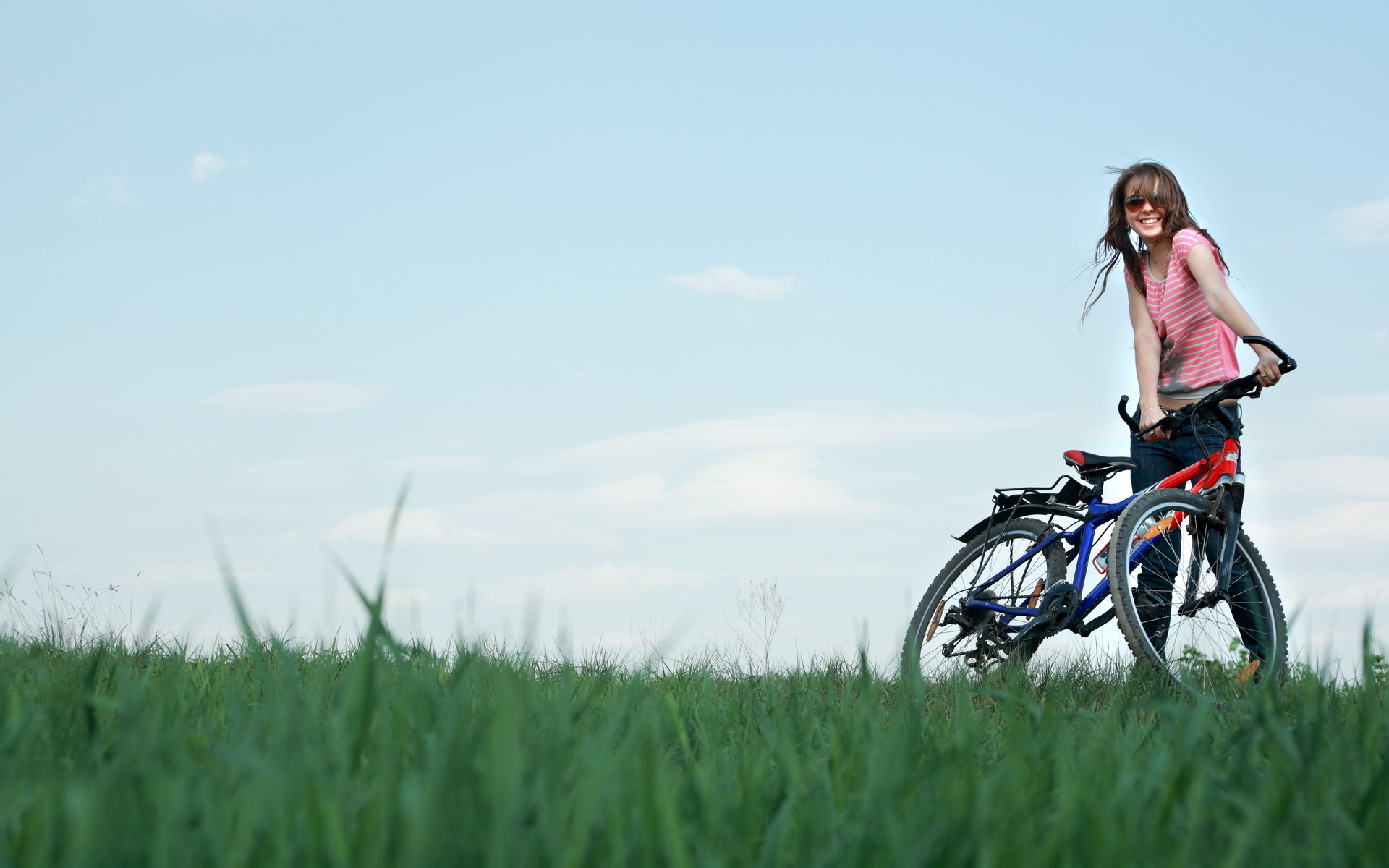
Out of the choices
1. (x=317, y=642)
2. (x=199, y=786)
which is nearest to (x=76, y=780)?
(x=199, y=786)

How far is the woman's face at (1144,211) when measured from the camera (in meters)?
5.38

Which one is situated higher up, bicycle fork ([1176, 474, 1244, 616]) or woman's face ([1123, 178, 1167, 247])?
woman's face ([1123, 178, 1167, 247])

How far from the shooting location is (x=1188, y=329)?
541 centimetres

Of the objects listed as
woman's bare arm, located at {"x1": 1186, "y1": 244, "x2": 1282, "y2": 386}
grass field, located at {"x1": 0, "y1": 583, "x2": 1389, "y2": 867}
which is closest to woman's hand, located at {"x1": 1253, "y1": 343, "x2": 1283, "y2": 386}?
woman's bare arm, located at {"x1": 1186, "y1": 244, "x2": 1282, "y2": 386}

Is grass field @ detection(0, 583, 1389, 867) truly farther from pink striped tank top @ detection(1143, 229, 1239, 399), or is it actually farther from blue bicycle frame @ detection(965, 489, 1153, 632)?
pink striped tank top @ detection(1143, 229, 1239, 399)

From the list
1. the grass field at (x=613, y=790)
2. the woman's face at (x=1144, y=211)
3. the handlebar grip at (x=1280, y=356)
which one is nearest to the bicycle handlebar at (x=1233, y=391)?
the handlebar grip at (x=1280, y=356)

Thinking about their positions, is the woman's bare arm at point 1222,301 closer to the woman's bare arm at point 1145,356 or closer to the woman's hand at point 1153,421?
the woman's bare arm at point 1145,356

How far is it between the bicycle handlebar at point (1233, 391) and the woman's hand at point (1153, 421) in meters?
0.02

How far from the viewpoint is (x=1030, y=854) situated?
1384 millimetres

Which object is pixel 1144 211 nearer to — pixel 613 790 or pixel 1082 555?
pixel 1082 555

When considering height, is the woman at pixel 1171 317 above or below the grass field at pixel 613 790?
above

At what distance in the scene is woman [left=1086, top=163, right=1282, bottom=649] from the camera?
5.20 m

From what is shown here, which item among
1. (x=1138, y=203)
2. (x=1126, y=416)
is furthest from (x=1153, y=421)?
(x=1138, y=203)

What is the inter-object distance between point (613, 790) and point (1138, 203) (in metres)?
4.93
